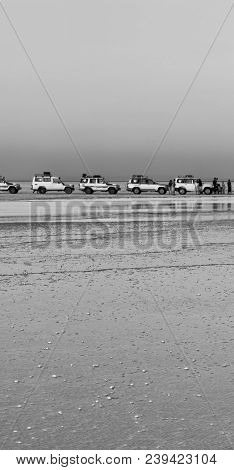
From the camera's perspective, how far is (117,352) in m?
4.68

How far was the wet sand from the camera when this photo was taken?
319 centimetres

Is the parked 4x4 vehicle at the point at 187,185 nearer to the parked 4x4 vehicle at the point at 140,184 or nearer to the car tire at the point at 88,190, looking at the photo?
the parked 4x4 vehicle at the point at 140,184

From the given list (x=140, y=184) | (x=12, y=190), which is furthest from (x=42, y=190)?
(x=140, y=184)

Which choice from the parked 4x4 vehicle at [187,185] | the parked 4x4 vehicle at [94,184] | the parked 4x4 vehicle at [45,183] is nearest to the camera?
the parked 4x4 vehicle at [45,183]

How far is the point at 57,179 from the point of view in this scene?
49.1 metres

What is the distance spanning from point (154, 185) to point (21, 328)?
47.2 metres

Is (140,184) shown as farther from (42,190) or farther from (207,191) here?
(42,190)

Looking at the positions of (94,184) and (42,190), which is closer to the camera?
(42,190)

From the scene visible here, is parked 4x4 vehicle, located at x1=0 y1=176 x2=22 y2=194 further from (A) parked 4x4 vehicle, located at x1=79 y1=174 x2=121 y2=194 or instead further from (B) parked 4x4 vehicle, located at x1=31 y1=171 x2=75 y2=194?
(A) parked 4x4 vehicle, located at x1=79 y1=174 x2=121 y2=194

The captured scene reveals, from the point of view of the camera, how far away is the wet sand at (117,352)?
3193 millimetres

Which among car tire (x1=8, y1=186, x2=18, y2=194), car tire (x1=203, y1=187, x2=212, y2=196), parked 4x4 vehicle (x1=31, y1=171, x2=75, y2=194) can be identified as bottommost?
car tire (x1=203, y1=187, x2=212, y2=196)

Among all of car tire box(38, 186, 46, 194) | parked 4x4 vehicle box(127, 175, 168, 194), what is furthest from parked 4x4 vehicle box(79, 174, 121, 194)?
car tire box(38, 186, 46, 194)

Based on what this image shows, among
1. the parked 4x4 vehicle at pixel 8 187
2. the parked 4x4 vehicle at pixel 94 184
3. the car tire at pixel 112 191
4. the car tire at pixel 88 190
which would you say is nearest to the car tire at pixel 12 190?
the parked 4x4 vehicle at pixel 8 187
